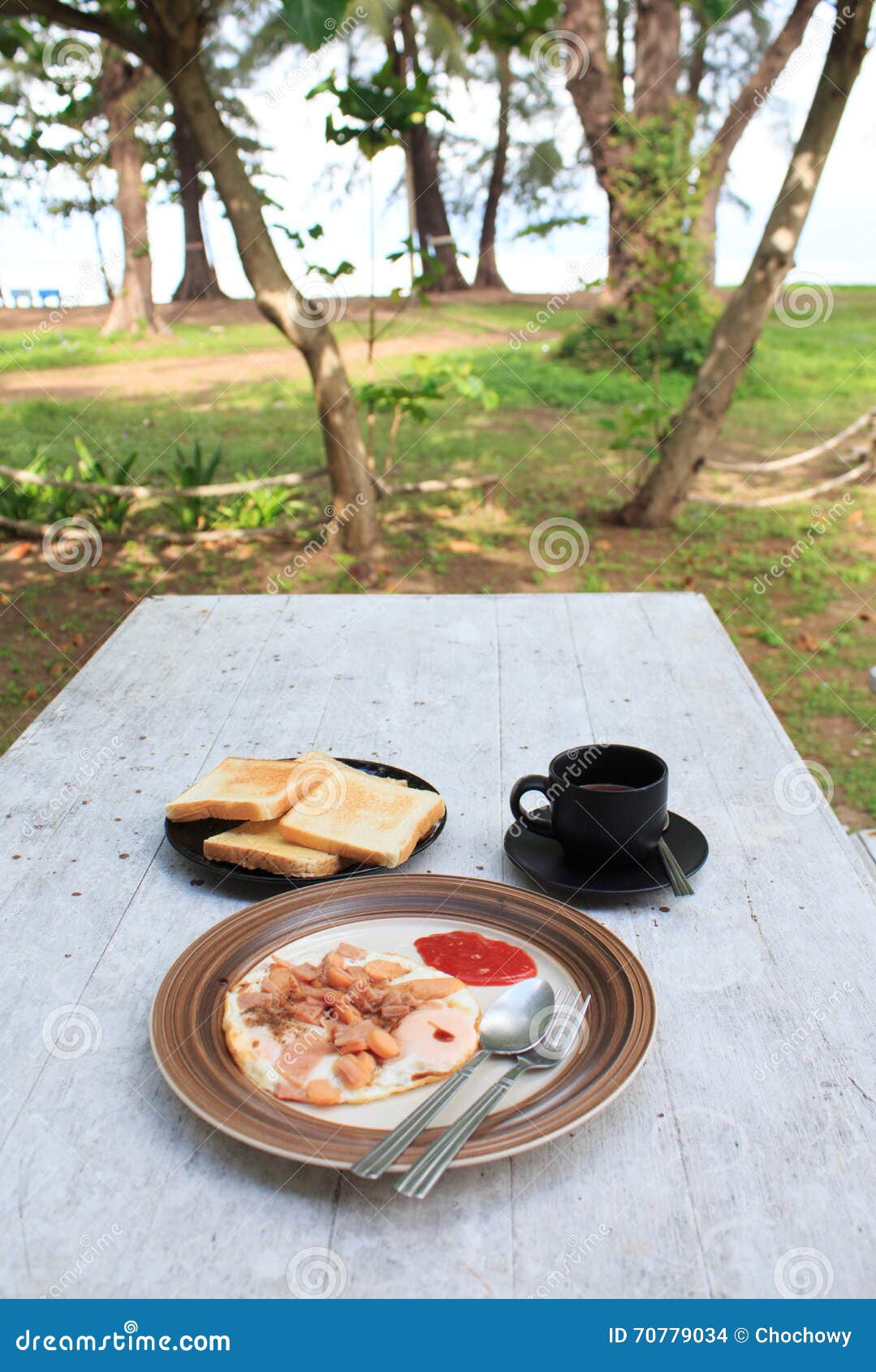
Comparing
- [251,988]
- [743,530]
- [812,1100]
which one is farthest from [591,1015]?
[743,530]

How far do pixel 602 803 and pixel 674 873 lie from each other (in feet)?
0.40

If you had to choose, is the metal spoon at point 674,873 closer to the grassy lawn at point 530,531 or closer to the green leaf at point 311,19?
the grassy lawn at point 530,531

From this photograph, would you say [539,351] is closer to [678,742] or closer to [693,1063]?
[678,742]

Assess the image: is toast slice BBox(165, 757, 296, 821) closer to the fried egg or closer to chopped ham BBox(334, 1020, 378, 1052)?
the fried egg

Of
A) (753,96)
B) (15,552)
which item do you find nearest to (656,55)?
(753,96)

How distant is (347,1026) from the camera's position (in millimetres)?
1061

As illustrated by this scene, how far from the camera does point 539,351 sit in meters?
10.6

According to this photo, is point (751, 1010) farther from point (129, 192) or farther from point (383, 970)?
point (129, 192)

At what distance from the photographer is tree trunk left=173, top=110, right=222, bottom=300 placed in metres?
14.6

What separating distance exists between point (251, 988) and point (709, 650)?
4.22ft

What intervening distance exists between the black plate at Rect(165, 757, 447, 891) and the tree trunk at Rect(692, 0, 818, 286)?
8.29 meters

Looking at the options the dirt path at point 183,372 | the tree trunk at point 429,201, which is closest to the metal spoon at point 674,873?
the dirt path at point 183,372

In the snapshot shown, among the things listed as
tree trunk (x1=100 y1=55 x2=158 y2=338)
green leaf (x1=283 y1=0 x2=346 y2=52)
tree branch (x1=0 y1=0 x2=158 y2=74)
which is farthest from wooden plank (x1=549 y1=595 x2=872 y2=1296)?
tree trunk (x1=100 y1=55 x2=158 y2=338)

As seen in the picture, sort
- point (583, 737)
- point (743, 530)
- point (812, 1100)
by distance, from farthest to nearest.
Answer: point (743, 530) → point (583, 737) → point (812, 1100)
